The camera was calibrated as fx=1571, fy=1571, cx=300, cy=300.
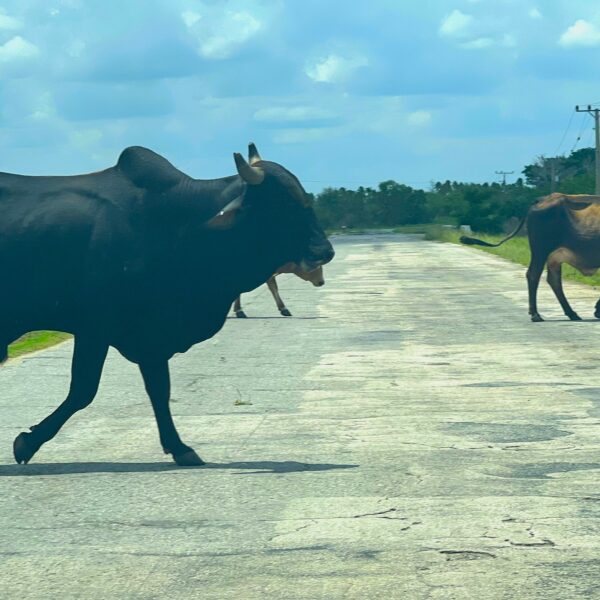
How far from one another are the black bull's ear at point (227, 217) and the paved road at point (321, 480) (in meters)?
1.51

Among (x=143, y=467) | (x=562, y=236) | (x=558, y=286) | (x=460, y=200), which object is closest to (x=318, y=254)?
(x=143, y=467)

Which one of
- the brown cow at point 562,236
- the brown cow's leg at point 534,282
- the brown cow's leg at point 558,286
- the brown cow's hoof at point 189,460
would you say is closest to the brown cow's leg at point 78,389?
the brown cow's hoof at point 189,460

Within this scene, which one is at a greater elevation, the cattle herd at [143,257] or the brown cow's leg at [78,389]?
the cattle herd at [143,257]

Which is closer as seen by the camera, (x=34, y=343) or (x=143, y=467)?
(x=143, y=467)

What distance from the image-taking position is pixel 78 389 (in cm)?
1001

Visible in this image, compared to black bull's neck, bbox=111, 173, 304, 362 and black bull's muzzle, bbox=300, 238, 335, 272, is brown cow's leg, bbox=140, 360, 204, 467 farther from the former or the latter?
black bull's muzzle, bbox=300, 238, 335, 272

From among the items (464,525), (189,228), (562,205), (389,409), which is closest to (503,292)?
(562,205)

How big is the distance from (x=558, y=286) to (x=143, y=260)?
1435 cm

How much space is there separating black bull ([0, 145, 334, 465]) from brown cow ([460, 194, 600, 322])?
45.4 ft

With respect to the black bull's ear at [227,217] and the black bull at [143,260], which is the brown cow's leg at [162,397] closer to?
the black bull at [143,260]

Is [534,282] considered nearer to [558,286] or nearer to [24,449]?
[558,286]

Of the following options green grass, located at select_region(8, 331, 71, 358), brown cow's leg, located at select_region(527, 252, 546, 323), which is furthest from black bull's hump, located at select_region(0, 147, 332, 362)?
brown cow's leg, located at select_region(527, 252, 546, 323)

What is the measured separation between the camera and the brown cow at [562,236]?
23.6 m

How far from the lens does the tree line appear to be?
10750cm
